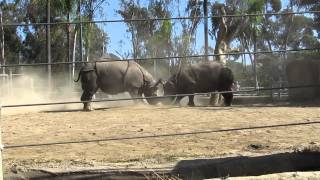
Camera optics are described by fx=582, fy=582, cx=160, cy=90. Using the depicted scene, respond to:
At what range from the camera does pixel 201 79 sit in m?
19.7

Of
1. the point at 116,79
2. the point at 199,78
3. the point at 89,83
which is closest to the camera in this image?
the point at 89,83

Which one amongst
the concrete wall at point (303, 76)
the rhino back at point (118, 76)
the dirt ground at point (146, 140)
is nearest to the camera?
the dirt ground at point (146, 140)

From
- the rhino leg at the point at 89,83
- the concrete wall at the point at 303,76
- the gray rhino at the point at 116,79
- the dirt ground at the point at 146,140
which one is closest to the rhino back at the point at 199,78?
the gray rhino at the point at 116,79

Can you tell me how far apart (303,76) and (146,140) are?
480 inches

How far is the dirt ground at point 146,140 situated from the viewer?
728 centimetres

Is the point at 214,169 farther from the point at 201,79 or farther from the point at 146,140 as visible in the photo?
the point at 201,79

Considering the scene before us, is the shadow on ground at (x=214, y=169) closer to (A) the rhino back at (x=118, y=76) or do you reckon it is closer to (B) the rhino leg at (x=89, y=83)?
(B) the rhino leg at (x=89, y=83)

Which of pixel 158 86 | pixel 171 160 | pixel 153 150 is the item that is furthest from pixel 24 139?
pixel 158 86

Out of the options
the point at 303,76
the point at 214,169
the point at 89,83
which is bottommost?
the point at 214,169

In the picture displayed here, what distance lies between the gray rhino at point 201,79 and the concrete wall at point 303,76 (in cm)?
200

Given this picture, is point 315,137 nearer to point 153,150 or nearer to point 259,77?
point 153,150

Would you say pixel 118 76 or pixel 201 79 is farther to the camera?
pixel 201 79

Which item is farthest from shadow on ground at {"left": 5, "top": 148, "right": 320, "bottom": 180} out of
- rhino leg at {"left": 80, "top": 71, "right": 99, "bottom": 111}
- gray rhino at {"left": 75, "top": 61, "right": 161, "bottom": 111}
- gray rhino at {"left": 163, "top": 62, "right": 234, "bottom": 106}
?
gray rhino at {"left": 163, "top": 62, "right": 234, "bottom": 106}

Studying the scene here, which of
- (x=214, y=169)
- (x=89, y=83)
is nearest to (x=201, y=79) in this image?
(x=89, y=83)
